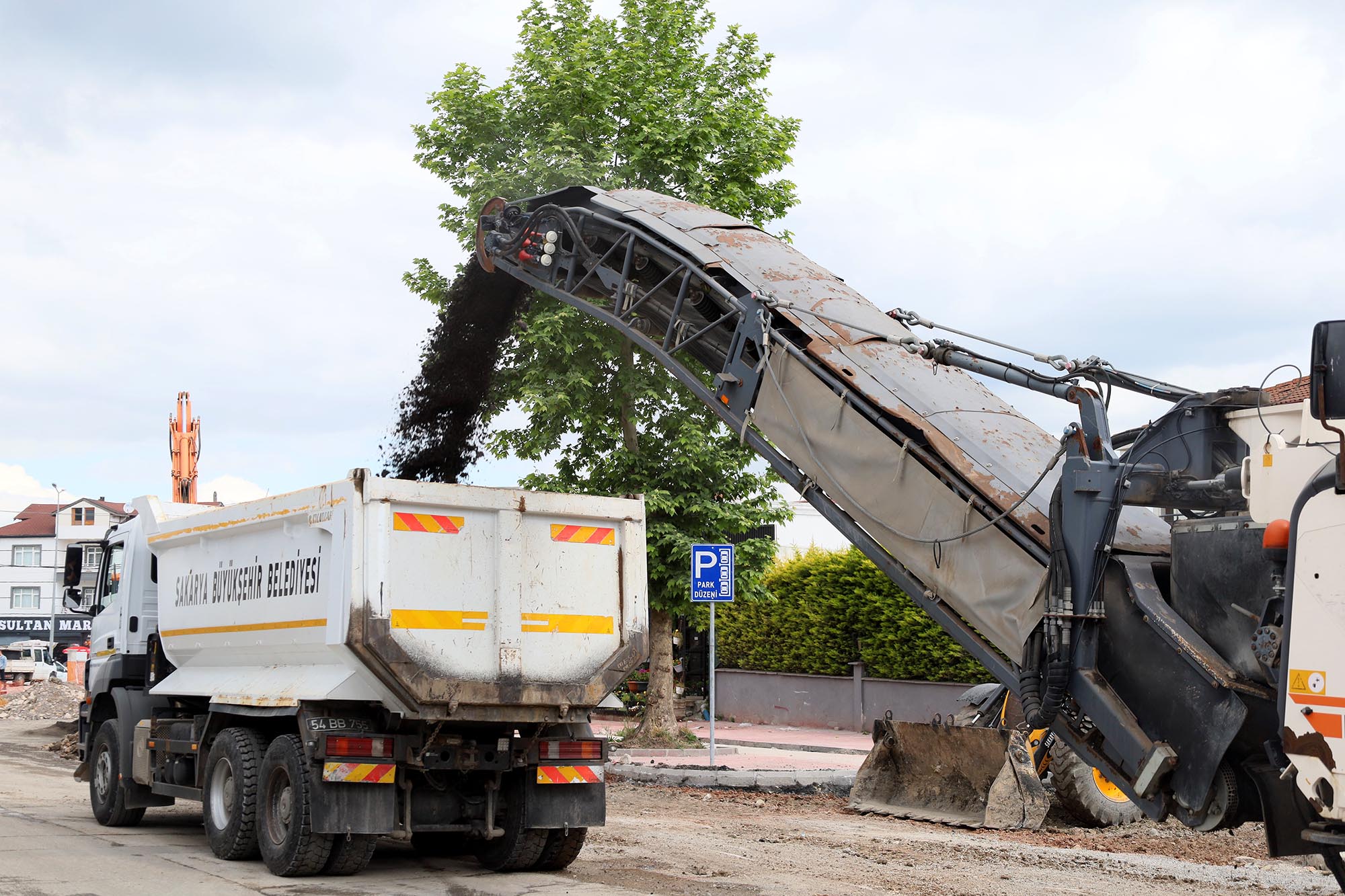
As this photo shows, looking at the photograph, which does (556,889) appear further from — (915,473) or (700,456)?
(700,456)

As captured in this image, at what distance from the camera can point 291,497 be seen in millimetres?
A: 9922

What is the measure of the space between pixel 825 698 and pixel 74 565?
1487cm

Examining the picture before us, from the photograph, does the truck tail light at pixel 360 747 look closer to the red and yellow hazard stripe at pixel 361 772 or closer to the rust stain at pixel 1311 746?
Result: the red and yellow hazard stripe at pixel 361 772

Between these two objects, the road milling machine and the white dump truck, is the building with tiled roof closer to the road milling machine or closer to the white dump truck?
the white dump truck

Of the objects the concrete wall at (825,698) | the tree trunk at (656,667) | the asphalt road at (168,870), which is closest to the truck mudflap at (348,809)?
the asphalt road at (168,870)

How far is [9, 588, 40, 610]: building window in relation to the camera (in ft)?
280

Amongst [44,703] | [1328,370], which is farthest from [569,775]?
[44,703]

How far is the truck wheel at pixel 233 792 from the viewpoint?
32.2ft

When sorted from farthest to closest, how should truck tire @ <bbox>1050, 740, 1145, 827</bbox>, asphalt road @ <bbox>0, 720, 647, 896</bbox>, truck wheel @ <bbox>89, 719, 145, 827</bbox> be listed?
truck tire @ <bbox>1050, 740, 1145, 827</bbox> < truck wheel @ <bbox>89, 719, 145, 827</bbox> < asphalt road @ <bbox>0, 720, 647, 896</bbox>

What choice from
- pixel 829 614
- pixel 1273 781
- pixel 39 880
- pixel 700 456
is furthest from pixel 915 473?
pixel 829 614

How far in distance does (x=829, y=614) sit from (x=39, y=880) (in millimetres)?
18133

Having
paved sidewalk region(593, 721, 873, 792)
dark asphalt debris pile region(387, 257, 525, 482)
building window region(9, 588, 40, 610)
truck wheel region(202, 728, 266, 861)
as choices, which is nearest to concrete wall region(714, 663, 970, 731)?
paved sidewalk region(593, 721, 873, 792)

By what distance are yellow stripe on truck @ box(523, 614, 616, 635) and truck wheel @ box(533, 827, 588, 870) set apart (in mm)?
1466

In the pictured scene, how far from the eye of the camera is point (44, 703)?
106 ft
